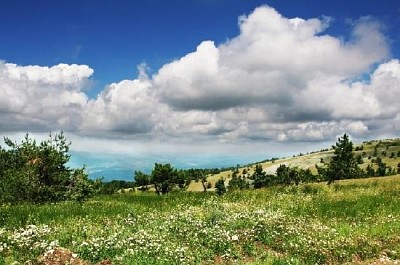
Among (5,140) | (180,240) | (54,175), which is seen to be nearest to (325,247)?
(180,240)

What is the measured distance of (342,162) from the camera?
311 ft

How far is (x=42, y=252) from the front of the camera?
42.4 ft

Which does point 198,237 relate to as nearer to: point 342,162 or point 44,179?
point 44,179

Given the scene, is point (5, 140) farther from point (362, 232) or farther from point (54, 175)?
point (362, 232)

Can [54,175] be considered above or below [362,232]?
above

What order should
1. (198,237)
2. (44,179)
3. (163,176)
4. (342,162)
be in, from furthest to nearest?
(342,162)
(163,176)
(44,179)
(198,237)

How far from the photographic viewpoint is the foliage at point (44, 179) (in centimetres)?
3048

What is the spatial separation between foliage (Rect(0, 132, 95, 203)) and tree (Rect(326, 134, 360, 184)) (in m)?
68.4

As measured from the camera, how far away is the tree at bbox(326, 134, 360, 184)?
300 ft

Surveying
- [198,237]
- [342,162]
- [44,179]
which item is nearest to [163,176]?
[342,162]

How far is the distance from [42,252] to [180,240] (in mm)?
4532

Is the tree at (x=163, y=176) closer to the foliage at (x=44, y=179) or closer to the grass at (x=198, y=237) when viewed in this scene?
the foliage at (x=44, y=179)

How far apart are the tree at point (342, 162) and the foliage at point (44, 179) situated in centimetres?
6842

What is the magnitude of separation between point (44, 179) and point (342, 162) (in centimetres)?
7631
